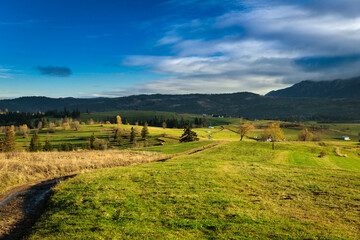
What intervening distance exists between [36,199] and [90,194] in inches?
236

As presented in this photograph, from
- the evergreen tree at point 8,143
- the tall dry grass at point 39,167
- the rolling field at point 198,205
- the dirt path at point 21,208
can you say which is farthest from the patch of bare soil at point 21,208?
the evergreen tree at point 8,143

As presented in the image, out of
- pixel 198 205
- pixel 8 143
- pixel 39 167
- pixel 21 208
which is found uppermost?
pixel 198 205

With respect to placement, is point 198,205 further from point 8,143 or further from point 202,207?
point 8,143

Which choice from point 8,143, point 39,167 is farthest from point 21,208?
point 8,143

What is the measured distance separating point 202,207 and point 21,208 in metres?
14.5

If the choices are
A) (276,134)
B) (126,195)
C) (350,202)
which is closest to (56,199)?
(126,195)

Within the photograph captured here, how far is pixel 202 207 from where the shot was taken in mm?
14508

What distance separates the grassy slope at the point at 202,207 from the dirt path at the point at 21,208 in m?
1.37

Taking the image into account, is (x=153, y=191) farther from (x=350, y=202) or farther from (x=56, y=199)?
(x=350, y=202)

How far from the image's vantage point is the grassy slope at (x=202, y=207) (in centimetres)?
1142

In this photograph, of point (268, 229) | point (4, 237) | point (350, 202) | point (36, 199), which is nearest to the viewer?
point (268, 229)

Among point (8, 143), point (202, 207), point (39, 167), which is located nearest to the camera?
point (202, 207)

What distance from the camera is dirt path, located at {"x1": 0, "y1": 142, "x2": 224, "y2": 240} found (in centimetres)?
1393

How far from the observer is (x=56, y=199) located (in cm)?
1730
